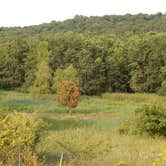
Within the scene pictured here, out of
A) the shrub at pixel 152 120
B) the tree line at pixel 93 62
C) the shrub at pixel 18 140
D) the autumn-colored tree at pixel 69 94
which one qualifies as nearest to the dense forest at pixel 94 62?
the tree line at pixel 93 62

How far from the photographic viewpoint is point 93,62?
222 feet

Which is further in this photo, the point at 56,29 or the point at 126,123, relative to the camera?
the point at 56,29

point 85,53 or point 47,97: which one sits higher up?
point 85,53

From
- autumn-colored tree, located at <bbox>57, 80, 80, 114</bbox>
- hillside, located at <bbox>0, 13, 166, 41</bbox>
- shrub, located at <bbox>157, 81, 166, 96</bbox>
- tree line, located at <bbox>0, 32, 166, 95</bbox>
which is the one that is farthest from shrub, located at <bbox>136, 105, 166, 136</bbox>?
hillside, located at <bbox>0, 13, 166, 41</bbox>

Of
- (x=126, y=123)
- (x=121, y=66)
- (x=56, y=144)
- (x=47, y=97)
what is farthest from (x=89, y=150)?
(x=121, y=66)

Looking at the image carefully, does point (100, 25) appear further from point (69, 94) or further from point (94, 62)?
point (69, 94)

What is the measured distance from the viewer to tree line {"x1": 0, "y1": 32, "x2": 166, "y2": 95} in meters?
65.3

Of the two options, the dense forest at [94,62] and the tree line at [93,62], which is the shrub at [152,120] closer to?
the dense forest at [94,62]

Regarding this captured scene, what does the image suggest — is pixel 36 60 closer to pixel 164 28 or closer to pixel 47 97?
pixel 47 97

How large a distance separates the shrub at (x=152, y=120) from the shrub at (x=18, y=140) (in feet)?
28.3

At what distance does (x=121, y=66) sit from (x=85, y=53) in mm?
5384

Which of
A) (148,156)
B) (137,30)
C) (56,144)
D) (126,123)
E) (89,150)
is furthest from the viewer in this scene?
(137,30)

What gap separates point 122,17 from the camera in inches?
4970

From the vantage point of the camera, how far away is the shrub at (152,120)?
19.2m
